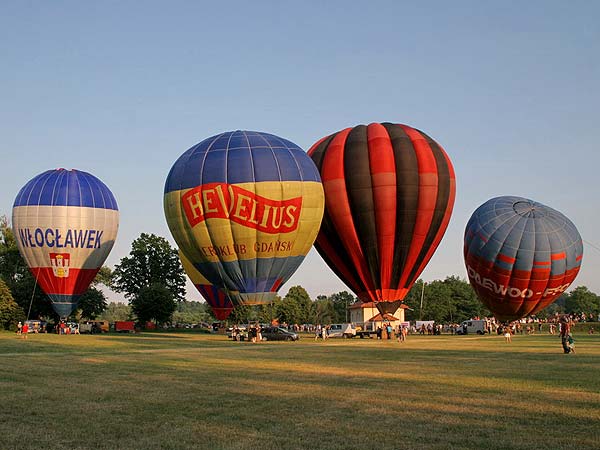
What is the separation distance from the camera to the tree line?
7075 cm

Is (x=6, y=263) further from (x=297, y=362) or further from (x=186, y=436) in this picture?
(x=186, y=436)

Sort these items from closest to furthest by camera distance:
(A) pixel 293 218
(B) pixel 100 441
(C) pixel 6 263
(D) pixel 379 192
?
1. (B) pixel 100 441
2. (A) pixel 293 218
3. (D) pixel 379 192
4. (C) pixel 6 263

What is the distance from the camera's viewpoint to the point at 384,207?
147ft

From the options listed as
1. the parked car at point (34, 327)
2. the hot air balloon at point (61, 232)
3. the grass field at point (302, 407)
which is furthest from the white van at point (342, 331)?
the grass field at point (302, 407)

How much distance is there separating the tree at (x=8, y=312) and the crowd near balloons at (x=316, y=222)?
8.89 meters

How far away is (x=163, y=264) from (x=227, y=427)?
3084 inches

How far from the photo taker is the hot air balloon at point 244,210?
123ft

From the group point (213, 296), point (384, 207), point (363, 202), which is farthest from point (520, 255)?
point (213, 296)

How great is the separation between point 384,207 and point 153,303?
38801 mm

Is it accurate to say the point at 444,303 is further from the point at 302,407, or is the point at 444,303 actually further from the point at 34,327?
the point at 302,407

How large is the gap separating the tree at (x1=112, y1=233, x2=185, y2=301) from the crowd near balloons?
25.9 m

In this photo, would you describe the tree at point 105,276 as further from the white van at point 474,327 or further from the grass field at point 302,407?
the grass field at point 302,407

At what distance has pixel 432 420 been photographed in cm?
1078

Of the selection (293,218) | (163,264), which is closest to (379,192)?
(293,218)
